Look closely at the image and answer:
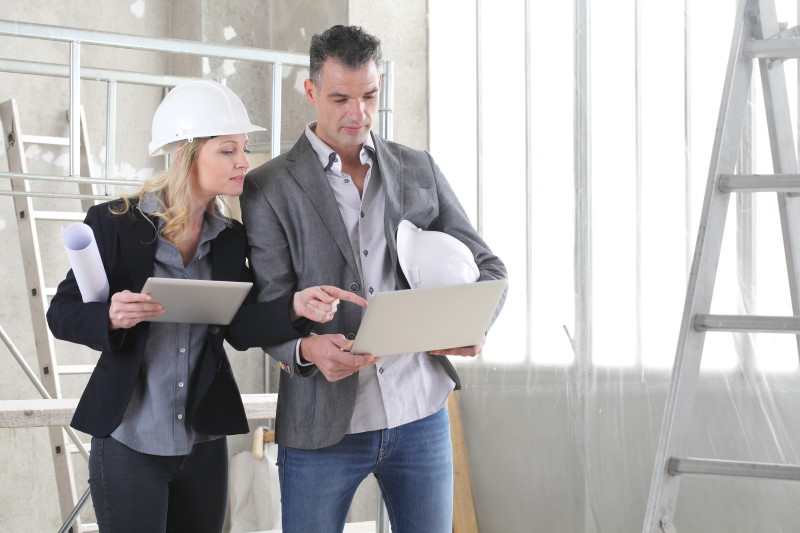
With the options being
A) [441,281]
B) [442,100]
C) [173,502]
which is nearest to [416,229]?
[441,281]

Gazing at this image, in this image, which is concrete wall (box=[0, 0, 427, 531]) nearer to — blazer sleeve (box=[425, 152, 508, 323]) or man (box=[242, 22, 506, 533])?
blazer sleeve (box=[425, 152, 508, 323])

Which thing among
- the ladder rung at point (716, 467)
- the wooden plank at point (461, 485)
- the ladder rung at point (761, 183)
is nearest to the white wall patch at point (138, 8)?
the wooden plank at point (461, 485)

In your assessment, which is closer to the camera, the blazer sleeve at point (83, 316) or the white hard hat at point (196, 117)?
the blazer sleeve at point (83, 316)

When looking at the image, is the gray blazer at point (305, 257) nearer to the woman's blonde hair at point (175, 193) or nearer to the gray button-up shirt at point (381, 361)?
the gray button-up shirt at point (381, 361)

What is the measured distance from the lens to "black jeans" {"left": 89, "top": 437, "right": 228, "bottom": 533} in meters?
1.96

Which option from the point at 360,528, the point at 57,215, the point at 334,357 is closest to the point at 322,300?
the point at 334,357

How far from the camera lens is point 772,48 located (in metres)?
2.09

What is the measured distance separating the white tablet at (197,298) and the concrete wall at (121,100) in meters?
2.92

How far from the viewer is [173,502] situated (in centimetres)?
208

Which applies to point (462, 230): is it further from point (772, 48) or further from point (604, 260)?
point (604, 260)

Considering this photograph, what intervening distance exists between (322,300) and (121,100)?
153 inches

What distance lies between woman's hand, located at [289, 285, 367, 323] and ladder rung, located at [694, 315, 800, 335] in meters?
0.74

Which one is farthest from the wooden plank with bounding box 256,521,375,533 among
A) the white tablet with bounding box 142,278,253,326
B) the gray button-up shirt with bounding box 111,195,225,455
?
the white tablet with bounding box 142,278,253,326

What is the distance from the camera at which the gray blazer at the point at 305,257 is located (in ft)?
6.92
